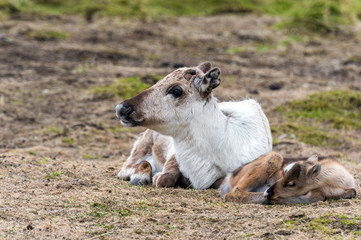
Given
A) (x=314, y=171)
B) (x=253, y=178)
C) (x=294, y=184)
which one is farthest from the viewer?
(x=253, y=178)

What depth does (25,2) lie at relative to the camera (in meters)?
23.8

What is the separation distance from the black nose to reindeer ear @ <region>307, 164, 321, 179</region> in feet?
7.24

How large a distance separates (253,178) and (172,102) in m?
1.38

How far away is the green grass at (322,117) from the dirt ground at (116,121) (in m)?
0.43

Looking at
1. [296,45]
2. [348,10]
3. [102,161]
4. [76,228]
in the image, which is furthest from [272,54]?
[76,228]

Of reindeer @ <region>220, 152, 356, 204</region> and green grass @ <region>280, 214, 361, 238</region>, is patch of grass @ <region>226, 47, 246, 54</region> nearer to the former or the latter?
reindeer @ <region>220, 152, 356, 204</region>

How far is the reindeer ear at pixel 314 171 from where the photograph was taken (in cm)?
661

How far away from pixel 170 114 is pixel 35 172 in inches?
82.7

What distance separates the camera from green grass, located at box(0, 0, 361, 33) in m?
22.8

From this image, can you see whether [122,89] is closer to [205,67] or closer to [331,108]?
[331,108]

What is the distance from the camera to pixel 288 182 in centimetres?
676

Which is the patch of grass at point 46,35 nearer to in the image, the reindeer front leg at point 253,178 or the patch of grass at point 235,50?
the patch of grass at point 235,50

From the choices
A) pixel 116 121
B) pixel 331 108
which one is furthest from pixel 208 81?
pixel 331 108

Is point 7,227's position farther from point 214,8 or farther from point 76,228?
point 214,8
